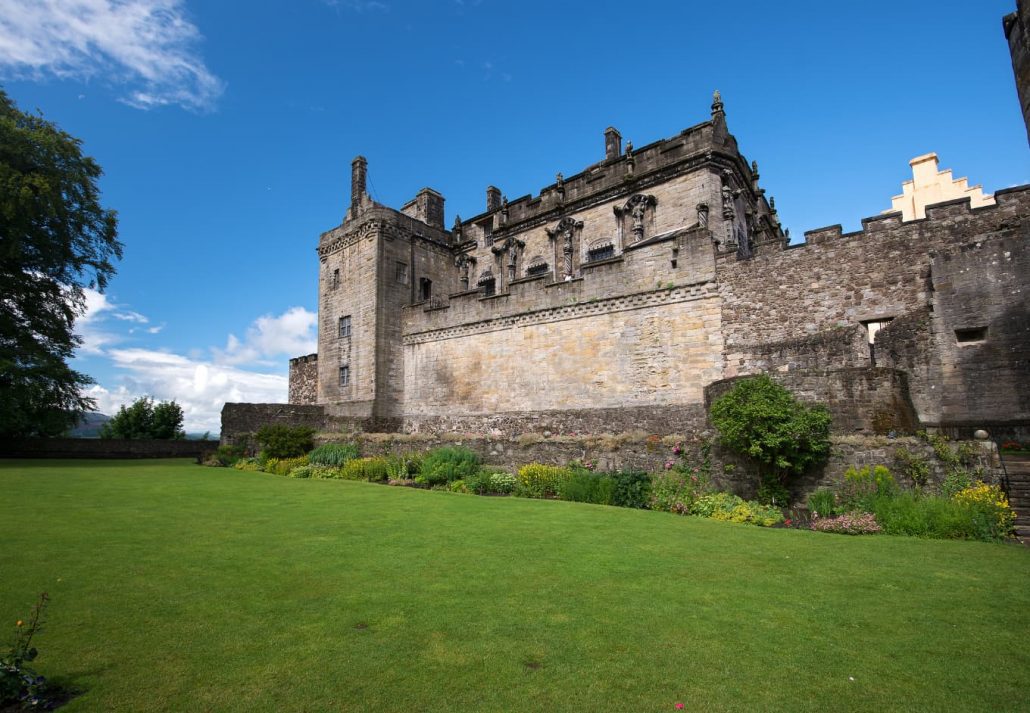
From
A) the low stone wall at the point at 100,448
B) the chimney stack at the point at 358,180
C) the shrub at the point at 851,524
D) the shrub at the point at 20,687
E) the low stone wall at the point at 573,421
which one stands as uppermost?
the chimney stack at the point at 358,180

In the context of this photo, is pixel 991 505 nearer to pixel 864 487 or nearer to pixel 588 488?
pixel 864 487

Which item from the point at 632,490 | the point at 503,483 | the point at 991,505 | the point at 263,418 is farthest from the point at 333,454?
the point at 991,505

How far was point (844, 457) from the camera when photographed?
10836 millimetres

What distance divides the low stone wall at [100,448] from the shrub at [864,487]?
23.5 m

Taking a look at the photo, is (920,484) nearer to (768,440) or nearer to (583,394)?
(768,440)

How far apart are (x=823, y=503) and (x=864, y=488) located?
792mm

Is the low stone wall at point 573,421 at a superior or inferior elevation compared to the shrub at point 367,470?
superior

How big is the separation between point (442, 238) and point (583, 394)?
45.8ft

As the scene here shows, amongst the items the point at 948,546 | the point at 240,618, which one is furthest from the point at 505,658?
the point at 948,546

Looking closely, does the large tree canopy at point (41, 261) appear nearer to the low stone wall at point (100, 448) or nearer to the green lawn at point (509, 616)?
the low stone wall at point (100, 448)

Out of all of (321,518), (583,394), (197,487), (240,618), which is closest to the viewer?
(240,618)

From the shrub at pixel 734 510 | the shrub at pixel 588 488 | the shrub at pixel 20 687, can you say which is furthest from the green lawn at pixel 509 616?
the shrub at pixel 588 488

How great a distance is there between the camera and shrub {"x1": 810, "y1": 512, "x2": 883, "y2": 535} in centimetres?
919

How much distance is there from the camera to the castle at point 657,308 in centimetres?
1364
